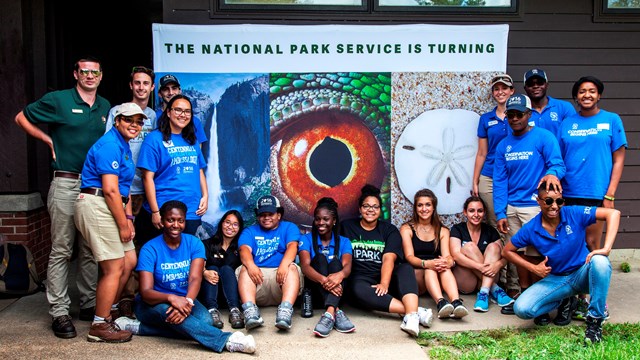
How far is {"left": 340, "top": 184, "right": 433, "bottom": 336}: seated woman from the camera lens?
4520 mm

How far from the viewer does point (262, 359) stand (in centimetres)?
381

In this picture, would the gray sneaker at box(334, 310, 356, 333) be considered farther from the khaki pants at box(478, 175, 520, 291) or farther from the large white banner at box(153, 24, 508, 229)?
the khaki pants at box(478, 175, 520, 291)

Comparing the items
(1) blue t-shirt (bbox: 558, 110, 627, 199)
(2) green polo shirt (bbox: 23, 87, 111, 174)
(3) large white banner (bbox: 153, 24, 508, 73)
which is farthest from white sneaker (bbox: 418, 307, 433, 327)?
(2) green polo shirt (bbox: 23, 87, 111, 174)

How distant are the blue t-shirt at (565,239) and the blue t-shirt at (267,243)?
186cm

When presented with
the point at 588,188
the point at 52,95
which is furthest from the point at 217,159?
the point at 588,188

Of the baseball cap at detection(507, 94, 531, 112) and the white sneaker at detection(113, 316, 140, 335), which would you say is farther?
the baseball cap at detection(507, 94, 531, 112)

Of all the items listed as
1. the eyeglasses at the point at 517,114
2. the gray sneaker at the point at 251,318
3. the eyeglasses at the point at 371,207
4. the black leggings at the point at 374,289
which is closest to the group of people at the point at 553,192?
the eyeglasses at the point at 517,114

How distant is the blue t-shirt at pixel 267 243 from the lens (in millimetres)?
4812

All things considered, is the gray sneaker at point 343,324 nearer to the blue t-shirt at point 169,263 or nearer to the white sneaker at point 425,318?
the white sneaker at point 425,318

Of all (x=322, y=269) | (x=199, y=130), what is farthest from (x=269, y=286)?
(x=199, y=130)

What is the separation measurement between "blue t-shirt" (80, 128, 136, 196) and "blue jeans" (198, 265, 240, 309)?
1000 mm

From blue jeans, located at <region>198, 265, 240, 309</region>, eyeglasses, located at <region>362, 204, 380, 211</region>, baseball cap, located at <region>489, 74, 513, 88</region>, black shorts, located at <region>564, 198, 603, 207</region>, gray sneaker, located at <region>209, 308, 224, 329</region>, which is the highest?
baseball cap, located at <region>489, 74, 513, 88</region>

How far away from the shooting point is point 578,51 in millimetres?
6008

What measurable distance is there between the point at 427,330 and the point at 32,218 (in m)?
3.71
